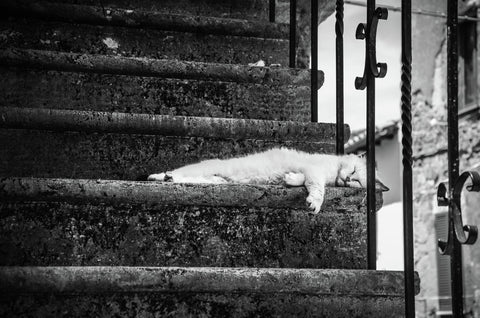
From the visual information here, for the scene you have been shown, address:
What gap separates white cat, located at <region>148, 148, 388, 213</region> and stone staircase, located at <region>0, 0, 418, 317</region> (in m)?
0.07

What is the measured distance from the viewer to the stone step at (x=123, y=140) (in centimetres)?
195

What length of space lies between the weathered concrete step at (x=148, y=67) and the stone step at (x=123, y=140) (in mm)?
280

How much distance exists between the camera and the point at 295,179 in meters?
2.40

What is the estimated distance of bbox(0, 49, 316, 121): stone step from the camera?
216 cm

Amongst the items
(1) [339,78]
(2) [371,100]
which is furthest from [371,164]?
(1) [339,78]

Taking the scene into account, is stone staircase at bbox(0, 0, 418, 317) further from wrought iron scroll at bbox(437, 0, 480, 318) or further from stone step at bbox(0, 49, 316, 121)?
wrought iron scroll at bbox(437, 0, 480, 318)

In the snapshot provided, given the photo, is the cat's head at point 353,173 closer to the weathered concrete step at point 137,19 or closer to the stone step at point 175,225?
the weathered concrete step at point 137,19

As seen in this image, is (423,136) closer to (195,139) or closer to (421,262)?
(421,262)

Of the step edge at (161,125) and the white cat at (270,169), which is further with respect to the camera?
the white cat at (270,169)

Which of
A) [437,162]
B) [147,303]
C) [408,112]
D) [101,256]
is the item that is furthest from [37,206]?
[437,162]

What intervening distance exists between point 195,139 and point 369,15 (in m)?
0.71

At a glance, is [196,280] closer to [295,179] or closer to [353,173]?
[295,179]

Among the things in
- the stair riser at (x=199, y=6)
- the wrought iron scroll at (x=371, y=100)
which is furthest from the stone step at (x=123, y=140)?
the stair riser at (x=199, y=6)

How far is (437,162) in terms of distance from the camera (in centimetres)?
984
